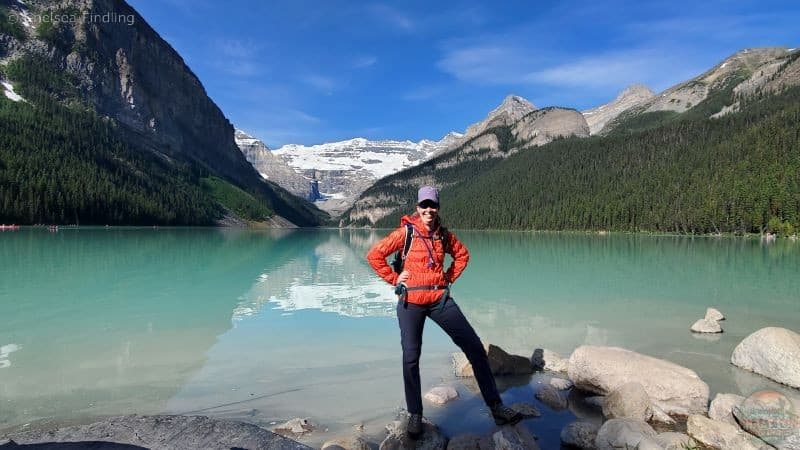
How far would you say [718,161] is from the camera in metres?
131

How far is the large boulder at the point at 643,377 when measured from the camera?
28.0ft

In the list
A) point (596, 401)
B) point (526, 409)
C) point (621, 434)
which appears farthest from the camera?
point (596, 401)

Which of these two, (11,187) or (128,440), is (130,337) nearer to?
(128,440)

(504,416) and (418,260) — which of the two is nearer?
(418,260)

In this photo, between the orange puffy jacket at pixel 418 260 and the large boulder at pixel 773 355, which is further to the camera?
the large boulder at pixel 773 355

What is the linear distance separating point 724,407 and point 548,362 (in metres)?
3.96

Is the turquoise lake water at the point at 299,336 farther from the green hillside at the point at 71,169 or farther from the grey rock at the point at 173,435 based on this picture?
the green hillside at the point at 71,169

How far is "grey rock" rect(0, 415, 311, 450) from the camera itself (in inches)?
199

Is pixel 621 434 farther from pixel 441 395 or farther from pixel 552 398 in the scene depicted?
pixel 441 395

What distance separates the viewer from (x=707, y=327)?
590 inches

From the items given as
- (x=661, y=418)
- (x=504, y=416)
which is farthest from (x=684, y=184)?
(x=504, y=416)

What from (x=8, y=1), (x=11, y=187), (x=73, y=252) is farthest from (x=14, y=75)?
(x=73, y=252)

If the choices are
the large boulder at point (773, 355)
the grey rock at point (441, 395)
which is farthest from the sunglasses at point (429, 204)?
the large boulder at point (773, 355)

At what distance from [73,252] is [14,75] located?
172957 mm
